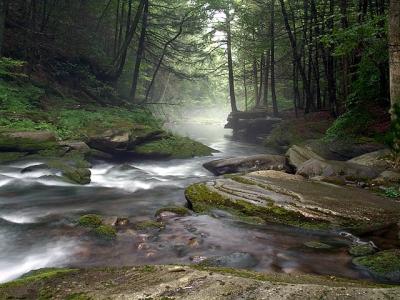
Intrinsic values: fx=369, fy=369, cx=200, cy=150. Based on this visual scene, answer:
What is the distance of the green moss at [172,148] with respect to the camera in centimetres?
1648

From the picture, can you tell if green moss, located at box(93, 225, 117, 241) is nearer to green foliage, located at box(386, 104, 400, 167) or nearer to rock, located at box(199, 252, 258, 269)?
rock, located at box(199, 252, 258, 269)

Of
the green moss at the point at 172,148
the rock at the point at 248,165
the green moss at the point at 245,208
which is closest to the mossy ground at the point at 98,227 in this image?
the green moss at the point at 245,208

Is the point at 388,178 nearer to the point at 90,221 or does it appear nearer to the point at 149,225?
the point at 149,225

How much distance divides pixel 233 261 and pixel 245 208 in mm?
2343

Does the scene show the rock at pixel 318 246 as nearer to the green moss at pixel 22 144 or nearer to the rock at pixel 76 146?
the rock at pixel 76 146

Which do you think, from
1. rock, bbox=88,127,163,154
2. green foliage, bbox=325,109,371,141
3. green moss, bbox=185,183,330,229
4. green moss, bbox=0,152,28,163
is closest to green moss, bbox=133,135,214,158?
rock, bbox=88,127,163,154

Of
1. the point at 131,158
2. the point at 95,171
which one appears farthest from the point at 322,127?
the point at 95,171

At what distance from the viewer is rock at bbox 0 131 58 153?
12508 millimetres

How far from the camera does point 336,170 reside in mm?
10484

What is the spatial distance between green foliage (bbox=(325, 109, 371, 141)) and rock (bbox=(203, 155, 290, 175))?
2518 mm

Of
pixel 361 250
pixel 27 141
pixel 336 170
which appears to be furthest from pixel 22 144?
pixel 361 250

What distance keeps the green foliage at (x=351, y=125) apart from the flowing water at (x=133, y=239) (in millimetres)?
7787

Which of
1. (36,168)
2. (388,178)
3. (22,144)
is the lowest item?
(388,178)

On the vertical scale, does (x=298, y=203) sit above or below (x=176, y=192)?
above
